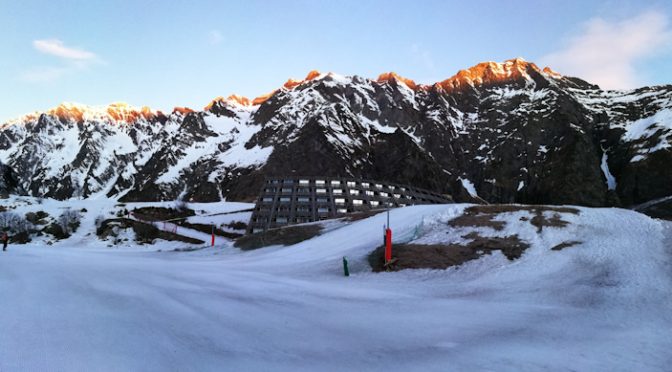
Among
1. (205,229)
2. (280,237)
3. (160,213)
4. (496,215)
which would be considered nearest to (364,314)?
(496,215)

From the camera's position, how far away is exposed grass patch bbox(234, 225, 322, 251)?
2922 centimetres

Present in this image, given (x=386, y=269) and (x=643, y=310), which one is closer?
(x=643, y=310)

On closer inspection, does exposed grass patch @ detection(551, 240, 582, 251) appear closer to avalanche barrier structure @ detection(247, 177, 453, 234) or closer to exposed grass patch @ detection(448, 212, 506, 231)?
exposed grass patch @ detection(448, 212, 506, 231)

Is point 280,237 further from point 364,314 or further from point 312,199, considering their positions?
point 312,199

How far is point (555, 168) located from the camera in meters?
186

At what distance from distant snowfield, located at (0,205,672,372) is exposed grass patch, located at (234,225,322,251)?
36.1 ft

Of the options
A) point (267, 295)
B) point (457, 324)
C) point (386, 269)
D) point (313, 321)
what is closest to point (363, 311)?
point (313, 321)

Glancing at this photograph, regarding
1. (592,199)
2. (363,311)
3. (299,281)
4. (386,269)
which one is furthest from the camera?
(592,199)

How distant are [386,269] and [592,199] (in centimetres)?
18421

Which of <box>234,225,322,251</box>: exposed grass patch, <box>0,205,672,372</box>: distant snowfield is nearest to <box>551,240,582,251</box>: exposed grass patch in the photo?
<box>0,205,672,372</box>: distant snowfield

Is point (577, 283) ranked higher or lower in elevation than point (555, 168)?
lower

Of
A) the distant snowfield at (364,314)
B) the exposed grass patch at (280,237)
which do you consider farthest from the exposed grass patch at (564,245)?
the exposed grass patch at (280,237)

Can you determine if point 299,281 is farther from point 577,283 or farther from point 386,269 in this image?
point 577,283

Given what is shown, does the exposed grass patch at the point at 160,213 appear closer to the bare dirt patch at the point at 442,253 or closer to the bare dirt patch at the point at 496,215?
the bare dirt patch at the point at 496,215
